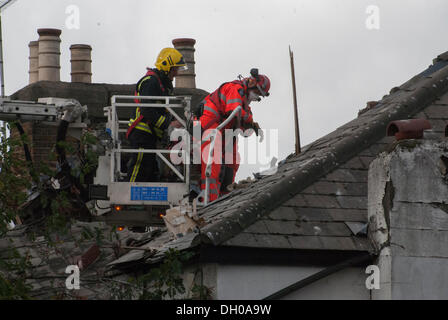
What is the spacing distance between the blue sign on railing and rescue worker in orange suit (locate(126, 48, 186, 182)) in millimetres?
167

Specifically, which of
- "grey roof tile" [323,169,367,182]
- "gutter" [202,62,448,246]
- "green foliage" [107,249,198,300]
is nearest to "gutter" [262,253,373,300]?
"gutter" [202,62,448,246]

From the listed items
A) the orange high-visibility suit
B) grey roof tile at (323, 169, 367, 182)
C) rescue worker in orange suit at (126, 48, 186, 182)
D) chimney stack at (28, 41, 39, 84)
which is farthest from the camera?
chimney stack at (28, 41, 39, 84)

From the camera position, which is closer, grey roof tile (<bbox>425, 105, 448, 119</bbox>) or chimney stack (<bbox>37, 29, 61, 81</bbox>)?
grey roof tile (<bbox>425, 105, 448, 119</bbox>)

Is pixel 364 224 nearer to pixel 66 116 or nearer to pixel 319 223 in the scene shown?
pixel 319 223

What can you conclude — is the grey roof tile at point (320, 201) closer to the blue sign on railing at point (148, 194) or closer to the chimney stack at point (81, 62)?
the blue sign on railing at point (148, 194)

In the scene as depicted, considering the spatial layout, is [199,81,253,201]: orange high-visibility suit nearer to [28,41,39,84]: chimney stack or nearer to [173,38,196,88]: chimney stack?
[173,38,196,88]: chimney stack

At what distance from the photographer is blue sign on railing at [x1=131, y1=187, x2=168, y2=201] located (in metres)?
13.8

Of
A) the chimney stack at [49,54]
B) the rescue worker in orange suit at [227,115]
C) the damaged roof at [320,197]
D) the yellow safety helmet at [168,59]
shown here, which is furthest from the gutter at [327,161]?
the chimney stack at [49,54]

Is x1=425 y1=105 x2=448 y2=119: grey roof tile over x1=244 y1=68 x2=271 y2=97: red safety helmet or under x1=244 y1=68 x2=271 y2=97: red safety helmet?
under

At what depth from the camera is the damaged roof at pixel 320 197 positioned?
9.77 metres

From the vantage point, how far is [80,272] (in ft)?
41.5

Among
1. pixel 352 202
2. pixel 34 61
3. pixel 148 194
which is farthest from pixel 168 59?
pixel 34 61
